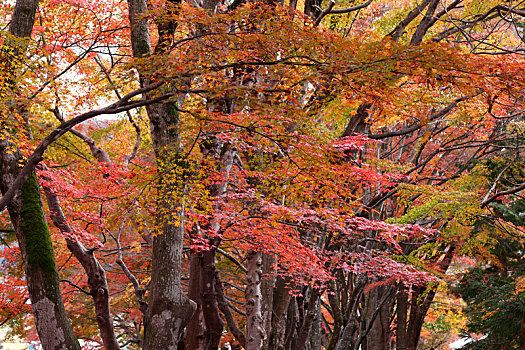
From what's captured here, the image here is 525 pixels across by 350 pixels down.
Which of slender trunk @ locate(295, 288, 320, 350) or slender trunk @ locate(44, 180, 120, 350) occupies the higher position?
slender trunk @ locate(44, 180, 120, 350)

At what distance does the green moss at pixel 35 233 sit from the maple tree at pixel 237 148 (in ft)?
0.07

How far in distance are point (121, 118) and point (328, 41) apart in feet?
28.6

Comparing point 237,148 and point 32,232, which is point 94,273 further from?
point 237,148

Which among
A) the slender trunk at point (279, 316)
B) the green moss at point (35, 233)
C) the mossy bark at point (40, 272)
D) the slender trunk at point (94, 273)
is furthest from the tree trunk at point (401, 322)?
the green moss at point (35, 233)

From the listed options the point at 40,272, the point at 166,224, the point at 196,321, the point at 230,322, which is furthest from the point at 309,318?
the point at 40,272

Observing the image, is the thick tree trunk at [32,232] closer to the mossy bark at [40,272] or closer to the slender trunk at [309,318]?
the mossy bark at [40,272]

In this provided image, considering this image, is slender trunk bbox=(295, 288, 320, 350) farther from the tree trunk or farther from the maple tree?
the tree trunk

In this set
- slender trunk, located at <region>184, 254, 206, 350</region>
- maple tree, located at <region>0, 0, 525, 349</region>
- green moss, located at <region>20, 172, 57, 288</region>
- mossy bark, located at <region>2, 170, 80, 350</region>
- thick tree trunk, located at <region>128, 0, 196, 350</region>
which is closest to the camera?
maple tree, located at <region>0, 0, 525, 349</region>

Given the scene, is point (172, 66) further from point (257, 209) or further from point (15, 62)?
point (257, 209)

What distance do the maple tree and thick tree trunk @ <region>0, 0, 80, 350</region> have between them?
0.07 feet

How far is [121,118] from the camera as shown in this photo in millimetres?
12383

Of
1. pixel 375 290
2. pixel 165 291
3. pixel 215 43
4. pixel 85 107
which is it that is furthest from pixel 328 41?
pixel 375 290

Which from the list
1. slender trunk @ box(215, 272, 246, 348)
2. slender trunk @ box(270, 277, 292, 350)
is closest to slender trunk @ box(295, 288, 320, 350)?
slender trunk @ box(270, 277, 292, 350)

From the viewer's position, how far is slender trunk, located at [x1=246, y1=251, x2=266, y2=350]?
8.16 metres
